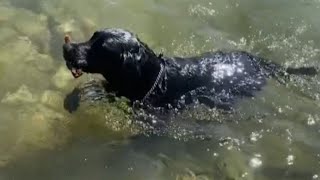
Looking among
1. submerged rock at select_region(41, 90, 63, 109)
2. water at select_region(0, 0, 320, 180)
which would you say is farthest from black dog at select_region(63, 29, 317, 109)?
submerged rock at select_region(41, 90, 63, 109)

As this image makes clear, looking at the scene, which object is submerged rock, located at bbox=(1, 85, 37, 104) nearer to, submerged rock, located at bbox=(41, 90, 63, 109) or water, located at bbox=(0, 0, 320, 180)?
water, located at bbox=(0, 0, 320, 180)

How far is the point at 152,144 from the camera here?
5379 mm

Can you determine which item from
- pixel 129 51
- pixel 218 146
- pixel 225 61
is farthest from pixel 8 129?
pixel 225 61

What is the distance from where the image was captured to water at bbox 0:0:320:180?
5.08 meters

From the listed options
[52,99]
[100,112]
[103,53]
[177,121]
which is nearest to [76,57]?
[103,53]

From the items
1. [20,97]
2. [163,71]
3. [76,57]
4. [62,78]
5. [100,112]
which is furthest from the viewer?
[62,78]

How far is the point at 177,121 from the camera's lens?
5.64m

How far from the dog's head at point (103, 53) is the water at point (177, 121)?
605 millimetres

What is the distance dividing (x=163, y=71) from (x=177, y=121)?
610mm

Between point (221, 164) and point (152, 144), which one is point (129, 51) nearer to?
point (152, 144)

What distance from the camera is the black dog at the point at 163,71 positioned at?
523 cm

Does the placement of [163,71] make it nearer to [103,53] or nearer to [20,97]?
[103,53]

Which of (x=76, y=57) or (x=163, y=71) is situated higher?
(x=76, y=57)

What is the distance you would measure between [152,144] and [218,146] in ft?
2.49
